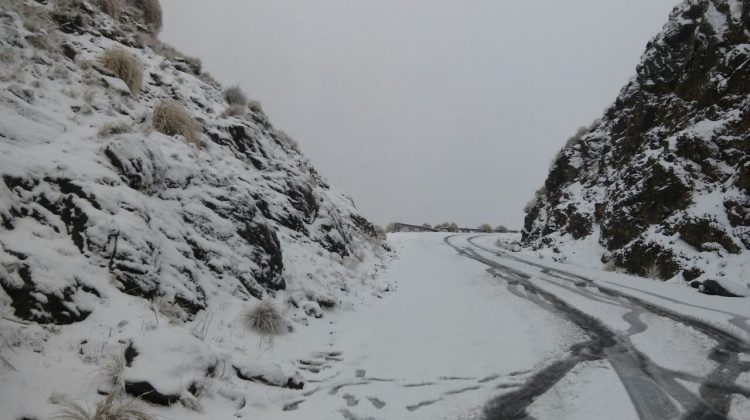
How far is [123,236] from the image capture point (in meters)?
4.95

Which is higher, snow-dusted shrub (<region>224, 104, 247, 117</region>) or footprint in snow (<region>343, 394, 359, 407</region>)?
snow-dusted shrub (<region>224, 104, 247, 117</region>)

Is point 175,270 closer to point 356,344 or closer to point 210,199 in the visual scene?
point 210,199

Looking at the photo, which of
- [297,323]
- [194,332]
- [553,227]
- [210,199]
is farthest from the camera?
[553,227]

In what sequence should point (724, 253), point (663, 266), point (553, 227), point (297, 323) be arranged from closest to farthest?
point (297, 323) < point (724, 253) < point (663, 266) < point (553, 227)

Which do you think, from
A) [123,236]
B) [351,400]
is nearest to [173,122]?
[123,236]

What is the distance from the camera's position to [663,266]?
12.6 meters

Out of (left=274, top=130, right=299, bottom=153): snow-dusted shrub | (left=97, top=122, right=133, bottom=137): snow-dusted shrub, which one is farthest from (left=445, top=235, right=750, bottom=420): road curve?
(left=274, top=130, right=299, bottom=153): snow-dusted shrub

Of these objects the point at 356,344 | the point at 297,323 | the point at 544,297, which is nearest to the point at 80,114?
the point at 297,323

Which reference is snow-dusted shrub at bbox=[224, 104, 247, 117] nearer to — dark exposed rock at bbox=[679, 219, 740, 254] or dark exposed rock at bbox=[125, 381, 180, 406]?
dark exposed rock at bbox=[125, 381, 180, 406]

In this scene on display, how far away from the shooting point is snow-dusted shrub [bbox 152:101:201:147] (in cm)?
797

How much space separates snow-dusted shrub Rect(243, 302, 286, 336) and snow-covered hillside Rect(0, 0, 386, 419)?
14 cm

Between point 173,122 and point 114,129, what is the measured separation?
170 cm

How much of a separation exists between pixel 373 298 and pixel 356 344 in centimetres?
301

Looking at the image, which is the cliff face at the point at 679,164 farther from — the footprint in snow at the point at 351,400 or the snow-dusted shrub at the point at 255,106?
the snow-dusted shrub at the point at 255,106
